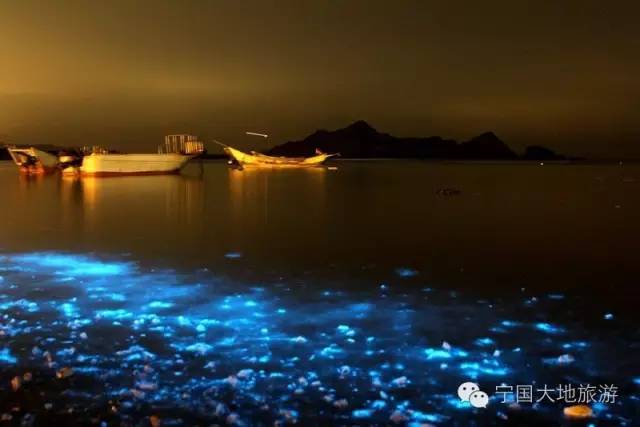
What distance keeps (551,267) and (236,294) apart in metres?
6.08

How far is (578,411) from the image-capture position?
490cm

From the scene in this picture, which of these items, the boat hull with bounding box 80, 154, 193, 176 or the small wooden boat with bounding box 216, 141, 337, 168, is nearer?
the boat hull with bounding box 80, 154, 193, 176

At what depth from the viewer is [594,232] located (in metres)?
17.6

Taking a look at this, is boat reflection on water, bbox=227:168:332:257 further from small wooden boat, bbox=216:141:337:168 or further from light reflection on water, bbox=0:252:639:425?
small wooden boat, bbox=216:141:337:168

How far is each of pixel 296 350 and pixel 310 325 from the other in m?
1.02

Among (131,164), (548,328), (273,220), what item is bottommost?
(273,220)

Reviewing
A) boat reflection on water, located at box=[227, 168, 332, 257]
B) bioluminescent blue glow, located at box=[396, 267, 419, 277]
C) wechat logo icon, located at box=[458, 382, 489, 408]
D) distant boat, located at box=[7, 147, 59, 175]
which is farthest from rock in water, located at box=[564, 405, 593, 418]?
distant boat, located at box=[7, 147, 59, 175]

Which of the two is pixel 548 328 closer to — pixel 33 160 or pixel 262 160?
pixel 33 160

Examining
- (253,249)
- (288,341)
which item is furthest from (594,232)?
(288,341)

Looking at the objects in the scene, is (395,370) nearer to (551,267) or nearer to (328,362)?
(328,362)

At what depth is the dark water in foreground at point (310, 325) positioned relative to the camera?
498 cm

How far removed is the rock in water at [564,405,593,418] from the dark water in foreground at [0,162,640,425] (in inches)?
3.1

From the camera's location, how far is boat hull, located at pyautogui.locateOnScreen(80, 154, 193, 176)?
194 ft

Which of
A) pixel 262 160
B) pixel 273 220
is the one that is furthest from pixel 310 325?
pixel 262 160
